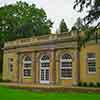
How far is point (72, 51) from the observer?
41625 mm

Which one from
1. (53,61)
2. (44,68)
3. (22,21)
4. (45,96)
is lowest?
(45,96)

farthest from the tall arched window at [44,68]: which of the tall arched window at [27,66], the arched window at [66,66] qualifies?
the arched window at [66,66]

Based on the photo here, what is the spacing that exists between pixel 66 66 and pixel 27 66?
785 centimetres

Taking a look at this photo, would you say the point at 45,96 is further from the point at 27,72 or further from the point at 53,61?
the point at 27,72

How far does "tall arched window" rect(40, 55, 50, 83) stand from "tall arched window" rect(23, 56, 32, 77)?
2.33m

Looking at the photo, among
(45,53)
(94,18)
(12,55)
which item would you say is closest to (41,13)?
(12,55)

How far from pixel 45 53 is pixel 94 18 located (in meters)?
19.6

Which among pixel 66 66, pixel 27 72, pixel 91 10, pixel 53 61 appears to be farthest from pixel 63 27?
pixel 91 10

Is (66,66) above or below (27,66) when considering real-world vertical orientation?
below

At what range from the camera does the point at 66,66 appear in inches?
1678

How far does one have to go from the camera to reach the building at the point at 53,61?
40.2m

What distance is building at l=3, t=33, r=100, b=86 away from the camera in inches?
1581

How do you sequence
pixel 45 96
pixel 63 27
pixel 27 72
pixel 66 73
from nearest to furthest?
1. pixel 45 96
2. pixel 66 73
3. pixel 27 72
4. pixel 63 27

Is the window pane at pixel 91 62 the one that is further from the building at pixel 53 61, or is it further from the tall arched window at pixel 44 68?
the tall arched window at pixel 44 68
